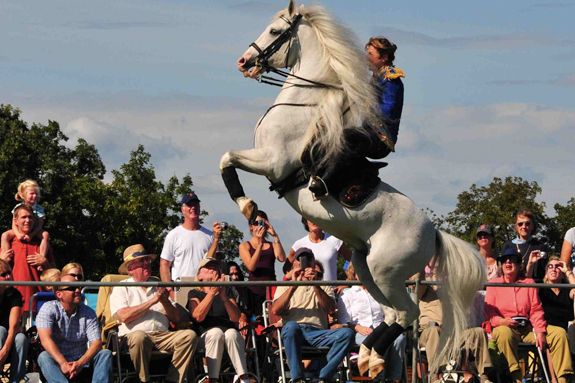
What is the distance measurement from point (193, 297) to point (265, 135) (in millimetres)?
2705

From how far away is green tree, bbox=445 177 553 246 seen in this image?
4203 cm

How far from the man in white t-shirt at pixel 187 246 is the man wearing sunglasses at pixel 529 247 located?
2539mm

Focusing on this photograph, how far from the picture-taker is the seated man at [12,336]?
9.39m

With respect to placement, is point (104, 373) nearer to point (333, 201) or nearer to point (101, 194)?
point (333, 201)

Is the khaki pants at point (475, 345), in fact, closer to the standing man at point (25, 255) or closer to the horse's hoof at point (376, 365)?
the horse's hoof at point (376, 365)

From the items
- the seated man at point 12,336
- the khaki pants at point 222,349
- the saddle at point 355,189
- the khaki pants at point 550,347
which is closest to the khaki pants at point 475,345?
the khaki pants at point 550,347

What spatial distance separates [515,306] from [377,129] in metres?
2.90

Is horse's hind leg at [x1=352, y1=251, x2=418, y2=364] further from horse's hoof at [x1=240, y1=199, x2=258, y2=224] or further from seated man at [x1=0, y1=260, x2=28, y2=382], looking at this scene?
seated man at [x1=0, y1=260, x2=28, y2=382]

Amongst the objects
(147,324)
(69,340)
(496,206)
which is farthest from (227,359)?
(496,206)

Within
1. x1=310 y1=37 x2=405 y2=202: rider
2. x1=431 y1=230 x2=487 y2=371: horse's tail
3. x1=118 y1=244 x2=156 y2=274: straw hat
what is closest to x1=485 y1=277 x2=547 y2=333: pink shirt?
x1=431 y1=230 x2=487 y2=371: horse's tail

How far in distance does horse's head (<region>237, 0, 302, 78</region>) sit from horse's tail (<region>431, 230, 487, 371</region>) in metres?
→ 1.60

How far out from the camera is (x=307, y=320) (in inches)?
408

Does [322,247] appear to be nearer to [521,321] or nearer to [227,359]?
[227,359]

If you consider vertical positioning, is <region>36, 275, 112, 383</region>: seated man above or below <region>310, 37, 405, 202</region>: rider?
below
